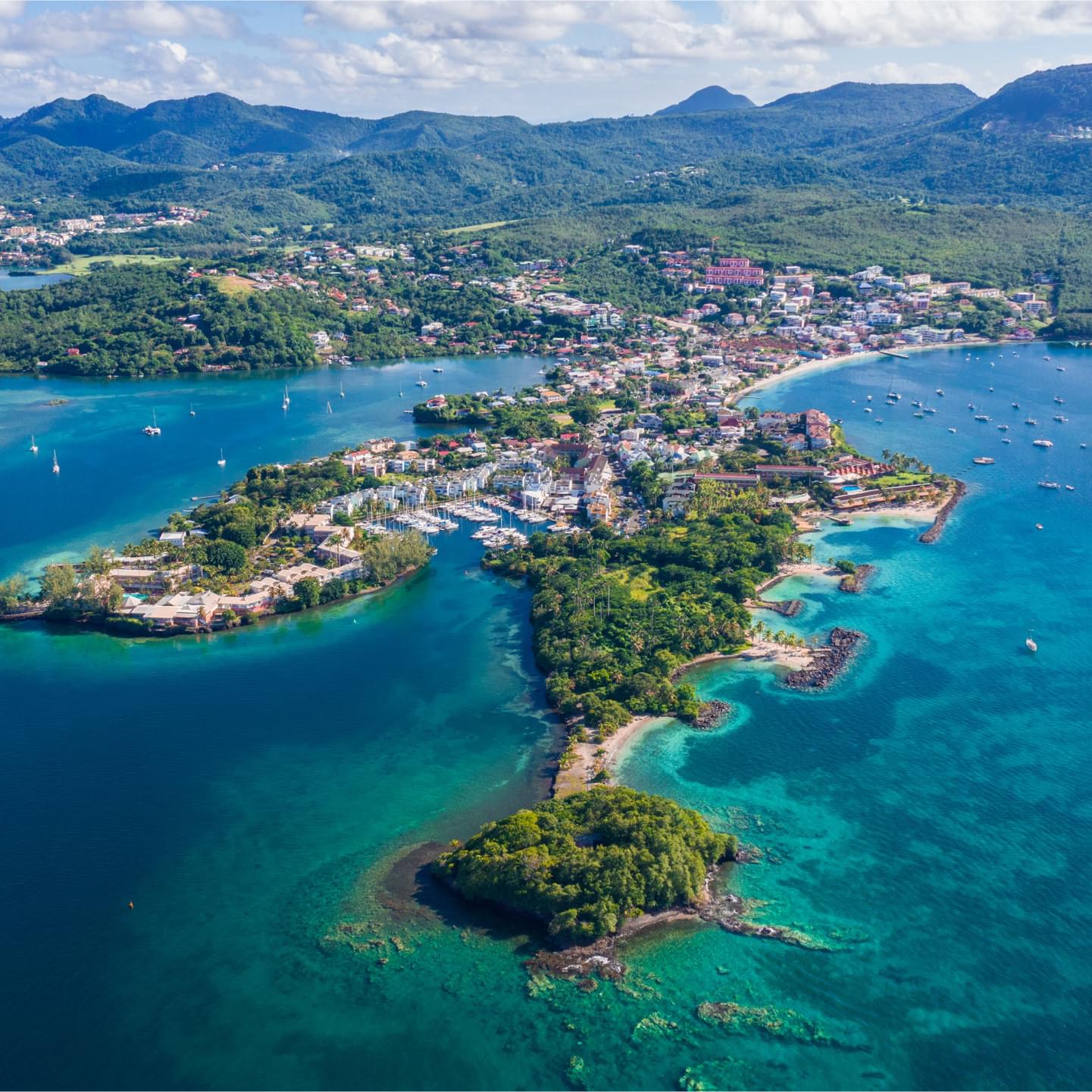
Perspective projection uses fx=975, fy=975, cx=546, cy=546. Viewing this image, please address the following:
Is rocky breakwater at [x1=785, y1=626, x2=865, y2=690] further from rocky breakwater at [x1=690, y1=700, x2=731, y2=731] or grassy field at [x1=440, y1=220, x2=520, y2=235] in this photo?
grassy field at [x1=440, y1=220, x2=520, y2=235]

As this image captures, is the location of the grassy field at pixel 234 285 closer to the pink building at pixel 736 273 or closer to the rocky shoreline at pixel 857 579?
the pink building at pixel 736 273

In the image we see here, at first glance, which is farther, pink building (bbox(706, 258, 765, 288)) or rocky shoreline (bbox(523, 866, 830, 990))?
pink building (bbox(706, 258, 765, 288))

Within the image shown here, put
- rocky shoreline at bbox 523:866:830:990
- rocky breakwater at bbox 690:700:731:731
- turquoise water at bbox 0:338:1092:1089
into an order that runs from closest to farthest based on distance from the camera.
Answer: turquoise water at bbox 0:338:1092:1089
rocky shoreline at bbox 523:866:830:990
rocky breakwater at bbox 690:700:731:731

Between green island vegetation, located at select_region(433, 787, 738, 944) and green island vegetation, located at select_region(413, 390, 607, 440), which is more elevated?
green island vegetation, located at select_region(413, 390, 607, 440)

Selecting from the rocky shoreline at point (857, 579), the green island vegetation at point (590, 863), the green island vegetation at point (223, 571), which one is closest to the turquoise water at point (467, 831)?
the rocky shoreline at point (857, 579)

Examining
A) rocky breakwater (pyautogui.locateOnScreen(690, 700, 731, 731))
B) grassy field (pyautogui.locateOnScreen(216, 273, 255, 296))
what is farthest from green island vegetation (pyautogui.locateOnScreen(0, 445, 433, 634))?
grassy field (pyautogui.locateOnScreen(216, 273, 255, 296))

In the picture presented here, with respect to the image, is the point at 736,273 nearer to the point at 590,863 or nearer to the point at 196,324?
the point at 196,324
